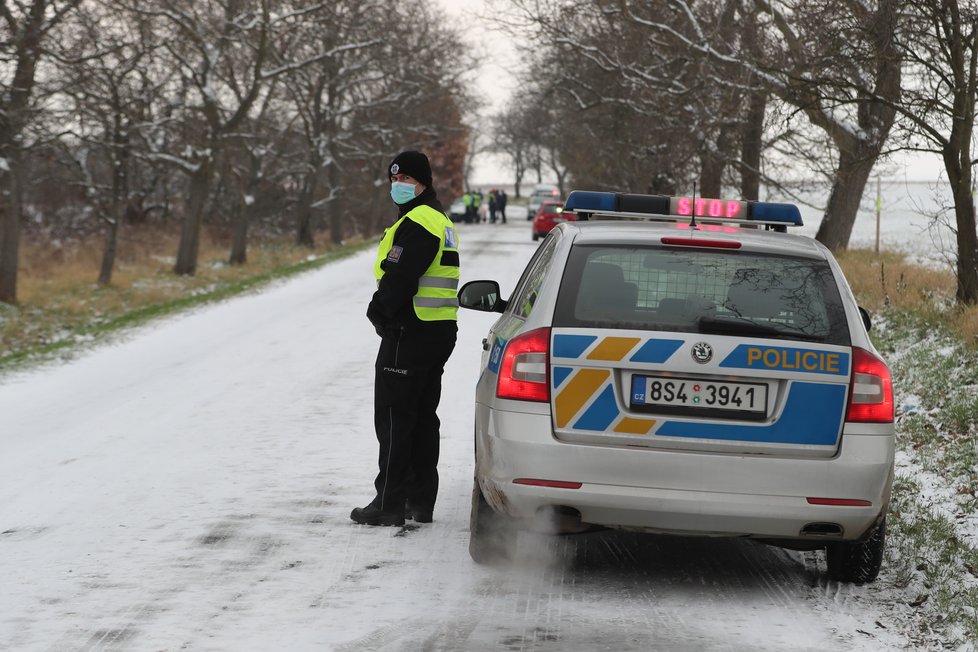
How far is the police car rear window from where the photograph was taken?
509cm

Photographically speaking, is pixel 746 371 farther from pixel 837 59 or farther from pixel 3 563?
pixel 837 59

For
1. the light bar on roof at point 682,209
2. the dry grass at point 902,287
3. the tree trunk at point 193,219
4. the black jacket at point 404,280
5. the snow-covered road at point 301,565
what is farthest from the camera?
the tree trunk at point 193,219

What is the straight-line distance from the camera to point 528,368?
5141mm

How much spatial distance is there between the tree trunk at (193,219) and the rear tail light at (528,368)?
23552mm

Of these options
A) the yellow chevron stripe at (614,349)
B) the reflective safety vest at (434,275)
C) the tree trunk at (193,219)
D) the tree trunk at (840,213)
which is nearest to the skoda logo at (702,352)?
the yellow chevron stripe at (614,349)

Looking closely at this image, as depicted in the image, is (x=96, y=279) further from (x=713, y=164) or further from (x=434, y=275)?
(x=434, y=275)

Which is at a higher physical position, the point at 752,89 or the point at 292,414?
the point at 752,89

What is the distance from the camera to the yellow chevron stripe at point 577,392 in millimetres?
5043

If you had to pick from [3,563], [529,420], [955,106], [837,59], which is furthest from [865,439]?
[837,59]

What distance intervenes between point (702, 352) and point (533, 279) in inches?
48.4

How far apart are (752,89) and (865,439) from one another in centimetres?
1311

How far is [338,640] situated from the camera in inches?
179

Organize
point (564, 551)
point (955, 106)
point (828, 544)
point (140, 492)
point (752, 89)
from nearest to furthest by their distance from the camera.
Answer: point (828, 544) < point (564, 551) < point (140, 492) < point (955, 106) < point (752, 89)

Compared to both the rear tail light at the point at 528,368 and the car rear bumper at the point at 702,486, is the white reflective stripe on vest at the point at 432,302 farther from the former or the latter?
the car rear bumper at the point at 702,486
